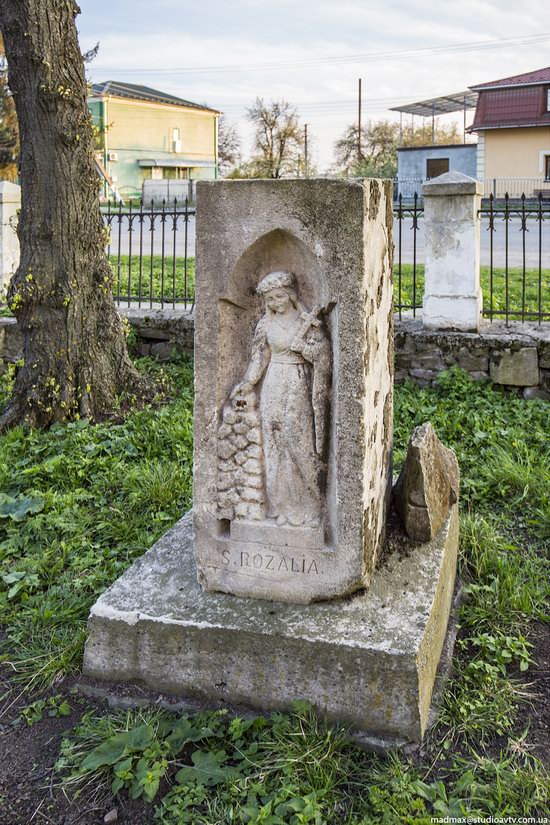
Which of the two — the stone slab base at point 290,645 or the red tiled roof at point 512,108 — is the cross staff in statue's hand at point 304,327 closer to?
the stone slab base at point 290,645

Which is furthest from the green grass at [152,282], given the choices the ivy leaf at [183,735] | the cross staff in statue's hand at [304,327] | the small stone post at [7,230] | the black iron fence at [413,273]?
the ivy leaf at [183,735]

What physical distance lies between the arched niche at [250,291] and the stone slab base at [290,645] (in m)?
Result: 0.77

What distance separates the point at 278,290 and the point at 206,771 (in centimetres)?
155

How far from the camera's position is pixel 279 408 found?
2645 millimetres

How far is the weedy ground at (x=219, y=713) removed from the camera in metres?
2.23

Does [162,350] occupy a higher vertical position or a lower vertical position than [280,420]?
higher

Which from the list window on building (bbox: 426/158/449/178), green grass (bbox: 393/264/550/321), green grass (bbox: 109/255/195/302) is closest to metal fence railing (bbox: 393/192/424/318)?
green grass (bbox: 393/264/550/321)

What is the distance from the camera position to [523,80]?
31828 mm

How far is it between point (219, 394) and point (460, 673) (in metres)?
1.36

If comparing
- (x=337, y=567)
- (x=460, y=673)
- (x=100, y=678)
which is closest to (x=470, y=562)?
(x=460, y=673)

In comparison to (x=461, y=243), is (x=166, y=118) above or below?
above

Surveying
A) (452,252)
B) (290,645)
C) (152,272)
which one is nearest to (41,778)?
(290,645)

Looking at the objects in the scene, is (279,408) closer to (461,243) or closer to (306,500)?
(306,500)

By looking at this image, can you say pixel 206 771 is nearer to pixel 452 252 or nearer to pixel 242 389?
pixel 242 389
